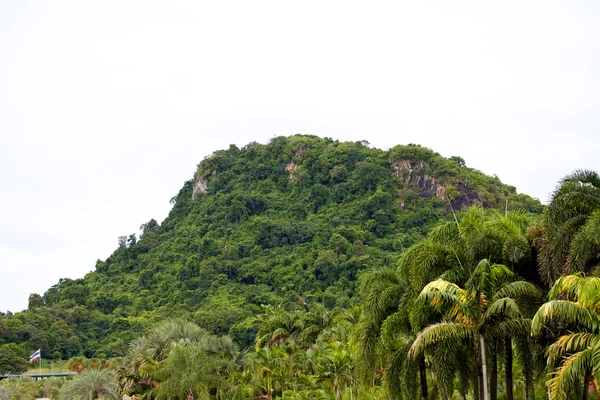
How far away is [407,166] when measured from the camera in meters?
152

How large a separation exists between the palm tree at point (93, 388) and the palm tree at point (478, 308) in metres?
35.1

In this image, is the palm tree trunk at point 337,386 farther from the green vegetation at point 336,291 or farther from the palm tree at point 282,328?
the palm tree at point 282,328

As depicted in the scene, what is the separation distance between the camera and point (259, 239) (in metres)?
145

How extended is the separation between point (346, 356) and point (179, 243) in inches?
4276

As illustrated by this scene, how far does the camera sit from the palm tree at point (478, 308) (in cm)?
2442

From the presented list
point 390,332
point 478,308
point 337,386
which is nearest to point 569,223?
point 478,308

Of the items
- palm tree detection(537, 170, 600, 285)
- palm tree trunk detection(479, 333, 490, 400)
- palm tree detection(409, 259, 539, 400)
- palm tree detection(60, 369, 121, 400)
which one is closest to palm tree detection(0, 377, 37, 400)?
palm tree detection(60, 369, 121, 400)

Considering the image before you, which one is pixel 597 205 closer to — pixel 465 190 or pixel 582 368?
pixel 582 368

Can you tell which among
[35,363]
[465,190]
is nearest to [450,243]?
[35,363]

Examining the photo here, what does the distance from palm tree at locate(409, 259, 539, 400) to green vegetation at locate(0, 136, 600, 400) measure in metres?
0.06

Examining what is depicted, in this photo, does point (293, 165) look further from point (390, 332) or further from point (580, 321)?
point (580, 321)

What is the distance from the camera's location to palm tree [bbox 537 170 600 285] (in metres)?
25.0

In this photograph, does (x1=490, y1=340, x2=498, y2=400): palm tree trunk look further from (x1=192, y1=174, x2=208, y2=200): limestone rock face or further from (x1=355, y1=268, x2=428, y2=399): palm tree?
(x1=192, y1=174, x2=208, y2=200): limestone rock face

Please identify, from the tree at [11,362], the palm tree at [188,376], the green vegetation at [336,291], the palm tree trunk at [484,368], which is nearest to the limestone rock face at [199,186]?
the green vegetation at [336,291]
